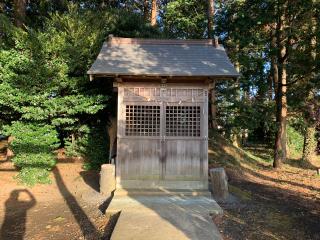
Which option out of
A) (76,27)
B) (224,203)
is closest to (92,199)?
(224,203)

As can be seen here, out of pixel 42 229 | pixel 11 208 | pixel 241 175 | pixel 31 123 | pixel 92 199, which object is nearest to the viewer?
pixel 42 229

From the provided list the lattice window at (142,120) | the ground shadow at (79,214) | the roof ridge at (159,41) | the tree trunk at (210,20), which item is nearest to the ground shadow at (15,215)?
the ground shadow at (79,214)

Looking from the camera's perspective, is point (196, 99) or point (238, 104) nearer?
point (196, 99)

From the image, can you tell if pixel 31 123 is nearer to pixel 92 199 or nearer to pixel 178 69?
pixel 92 199

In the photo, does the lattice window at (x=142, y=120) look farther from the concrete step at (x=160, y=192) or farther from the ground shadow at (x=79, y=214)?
the ground shadow at (x=79, y=214)

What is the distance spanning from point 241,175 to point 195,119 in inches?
228

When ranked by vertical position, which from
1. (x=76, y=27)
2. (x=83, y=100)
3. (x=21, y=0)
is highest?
(x=21, y=0)

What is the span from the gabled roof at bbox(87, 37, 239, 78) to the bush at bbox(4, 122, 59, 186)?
3214mm

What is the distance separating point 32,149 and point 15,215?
3.37 meters

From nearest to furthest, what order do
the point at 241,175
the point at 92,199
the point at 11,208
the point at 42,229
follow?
the point at 42,229
the point at 11,208
the point at 92,199
the point at 241,175

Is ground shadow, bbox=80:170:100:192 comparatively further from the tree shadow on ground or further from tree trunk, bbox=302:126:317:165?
tree trunk, bbox=302:126:317:165

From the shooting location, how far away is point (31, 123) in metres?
11.6

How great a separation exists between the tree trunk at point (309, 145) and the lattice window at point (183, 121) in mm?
12841

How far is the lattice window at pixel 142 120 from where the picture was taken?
1012 centimetres
